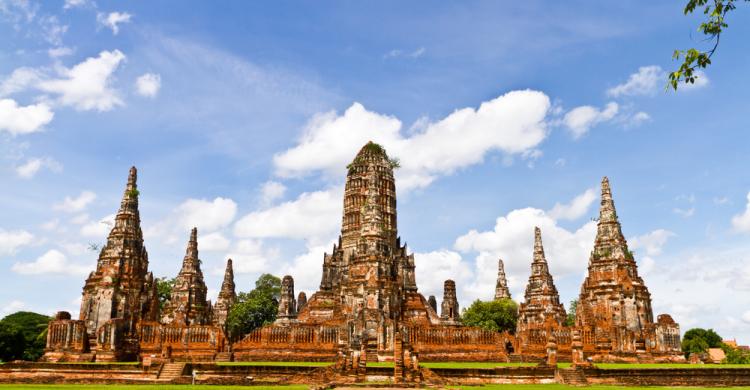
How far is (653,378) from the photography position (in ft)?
92.8

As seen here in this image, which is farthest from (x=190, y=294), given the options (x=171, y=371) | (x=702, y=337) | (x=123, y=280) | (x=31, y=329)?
(x=702, y=337)

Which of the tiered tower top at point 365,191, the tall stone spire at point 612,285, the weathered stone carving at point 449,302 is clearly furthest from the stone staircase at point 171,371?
the tall stone spire at point 612,285

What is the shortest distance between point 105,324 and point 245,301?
27732mm

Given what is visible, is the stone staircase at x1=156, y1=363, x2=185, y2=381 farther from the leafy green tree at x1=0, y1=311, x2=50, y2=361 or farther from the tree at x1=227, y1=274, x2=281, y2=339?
the leafy green tree at x1=0, y1=311, x2=50, y2=361

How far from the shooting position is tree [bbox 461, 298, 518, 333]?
211 feet

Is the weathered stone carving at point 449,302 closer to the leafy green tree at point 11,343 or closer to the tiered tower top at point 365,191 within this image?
the tiered tower top at point 365,191

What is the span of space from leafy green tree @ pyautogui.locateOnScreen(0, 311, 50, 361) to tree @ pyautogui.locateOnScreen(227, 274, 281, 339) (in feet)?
54.5

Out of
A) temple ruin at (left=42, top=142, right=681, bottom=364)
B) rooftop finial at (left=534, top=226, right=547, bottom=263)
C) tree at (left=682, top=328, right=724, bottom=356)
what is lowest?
tree at (left=682, top=328, right=724, bottom=356)

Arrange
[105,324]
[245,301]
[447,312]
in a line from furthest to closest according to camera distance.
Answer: [245,301], [447,312], [105,324]

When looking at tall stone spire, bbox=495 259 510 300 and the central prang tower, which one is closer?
the central prang tower

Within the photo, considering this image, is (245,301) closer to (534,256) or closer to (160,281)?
(160,281)

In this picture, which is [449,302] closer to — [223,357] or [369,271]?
[369,271]

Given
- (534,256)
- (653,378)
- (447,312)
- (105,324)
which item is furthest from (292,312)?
(653,378)

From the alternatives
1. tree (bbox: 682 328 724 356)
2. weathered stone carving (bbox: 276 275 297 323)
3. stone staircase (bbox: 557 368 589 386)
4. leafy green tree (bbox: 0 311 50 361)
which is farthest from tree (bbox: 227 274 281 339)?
tree (bbox: 682 328 724 356)
